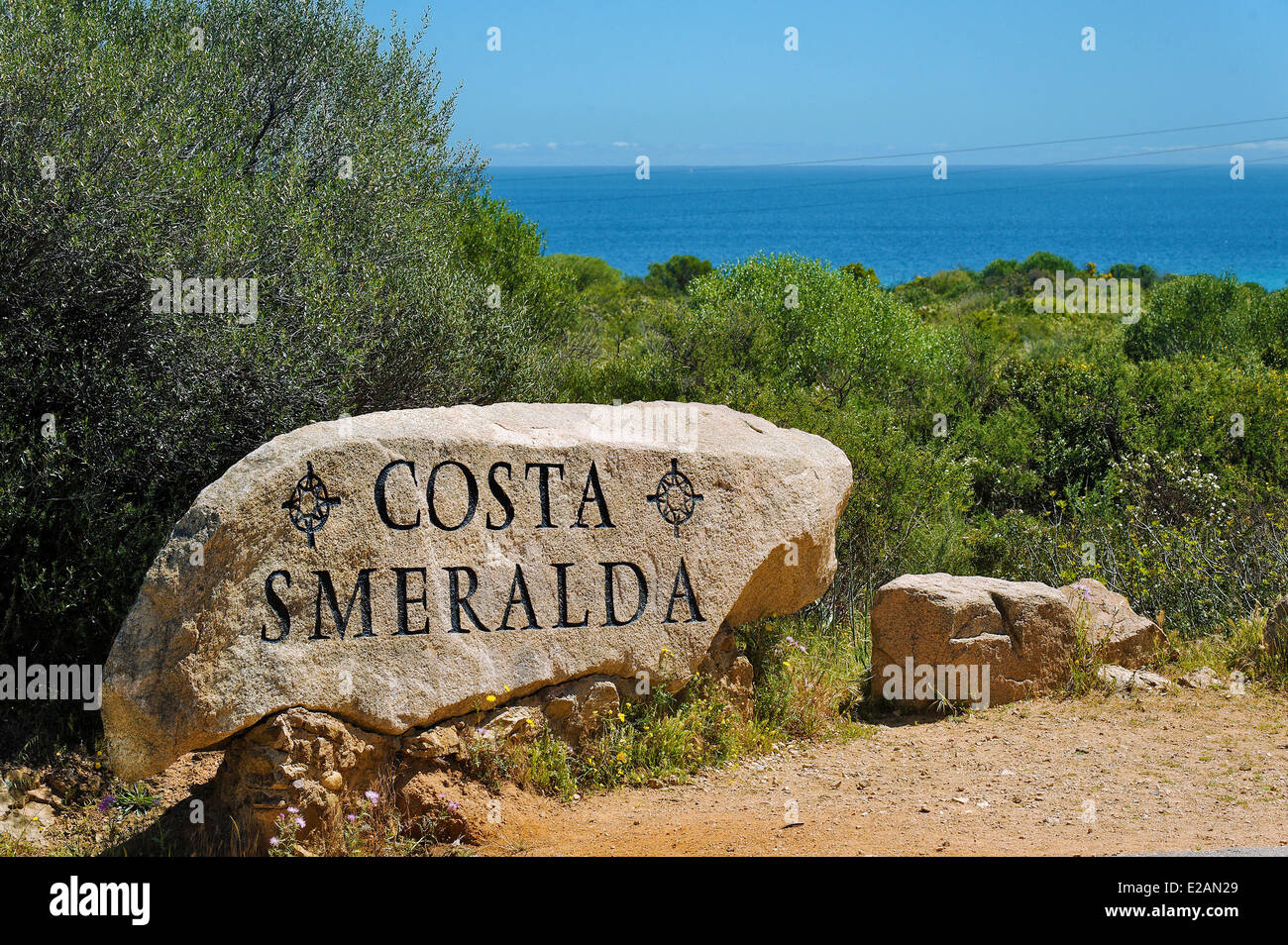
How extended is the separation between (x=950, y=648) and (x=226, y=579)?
5044 mm

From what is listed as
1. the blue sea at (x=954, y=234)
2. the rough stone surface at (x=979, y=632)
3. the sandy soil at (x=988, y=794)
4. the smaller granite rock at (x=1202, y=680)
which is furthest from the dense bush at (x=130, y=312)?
the blue sea at (x=954, y=234)

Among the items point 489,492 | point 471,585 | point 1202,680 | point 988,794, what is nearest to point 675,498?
point 489,492

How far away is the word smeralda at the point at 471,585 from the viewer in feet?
18.7

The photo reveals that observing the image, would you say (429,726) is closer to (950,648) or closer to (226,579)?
(226,579)

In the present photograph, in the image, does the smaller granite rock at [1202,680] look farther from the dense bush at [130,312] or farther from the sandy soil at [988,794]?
the dense bush at [130,312]

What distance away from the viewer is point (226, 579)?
5441 millimetres

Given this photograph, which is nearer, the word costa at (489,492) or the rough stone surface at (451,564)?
the rough stone surface at (451,564)

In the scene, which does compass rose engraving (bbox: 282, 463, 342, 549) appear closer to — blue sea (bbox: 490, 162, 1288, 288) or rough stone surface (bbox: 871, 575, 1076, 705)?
rough stone surface (bbox: 871, 575, 1076, 705)

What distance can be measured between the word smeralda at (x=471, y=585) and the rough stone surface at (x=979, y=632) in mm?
1864

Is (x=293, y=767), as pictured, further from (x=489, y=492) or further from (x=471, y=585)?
(x=489, y=492)

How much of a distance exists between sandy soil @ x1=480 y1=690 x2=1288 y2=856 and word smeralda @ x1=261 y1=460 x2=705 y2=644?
1128 mm

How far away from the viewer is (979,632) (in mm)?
7621

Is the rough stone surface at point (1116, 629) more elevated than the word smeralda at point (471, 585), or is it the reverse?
the word smeralda at point (471, 585)

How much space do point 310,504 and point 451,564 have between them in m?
0.88
